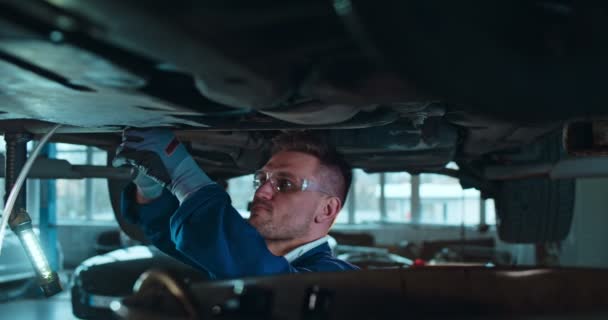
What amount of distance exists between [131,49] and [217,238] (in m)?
0.75

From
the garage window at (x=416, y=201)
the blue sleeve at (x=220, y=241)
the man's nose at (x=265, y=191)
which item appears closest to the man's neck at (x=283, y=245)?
the man's nose at (x=265, y=191)

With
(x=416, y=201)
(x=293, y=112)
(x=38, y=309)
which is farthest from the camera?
(x=416, y=201)

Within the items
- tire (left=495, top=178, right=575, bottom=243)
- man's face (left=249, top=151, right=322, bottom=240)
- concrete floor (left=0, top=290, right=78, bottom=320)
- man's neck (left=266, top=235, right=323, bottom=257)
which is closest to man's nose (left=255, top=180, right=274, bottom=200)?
man's face (left=249, top=151, right=322, bottom=240)

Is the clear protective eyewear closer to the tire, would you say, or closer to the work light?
the work light

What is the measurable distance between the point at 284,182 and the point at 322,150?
6.0 inches

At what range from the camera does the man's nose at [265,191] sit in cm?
149

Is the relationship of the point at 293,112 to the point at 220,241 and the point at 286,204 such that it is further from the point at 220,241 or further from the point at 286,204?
the point at 286,204

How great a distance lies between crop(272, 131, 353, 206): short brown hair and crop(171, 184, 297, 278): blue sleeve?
0.35m

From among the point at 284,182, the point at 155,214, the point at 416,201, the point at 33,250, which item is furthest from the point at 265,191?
the point at 416,201

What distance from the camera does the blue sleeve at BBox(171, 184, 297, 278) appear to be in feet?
4.12

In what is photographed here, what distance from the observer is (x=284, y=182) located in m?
1.53

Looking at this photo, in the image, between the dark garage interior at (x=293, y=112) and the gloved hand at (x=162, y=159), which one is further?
Answer: the gloved hand at (x=162, y=159)

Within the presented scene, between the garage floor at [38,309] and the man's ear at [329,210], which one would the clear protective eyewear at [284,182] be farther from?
the garage floor at [38,309]

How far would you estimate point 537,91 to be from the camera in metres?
0.54
